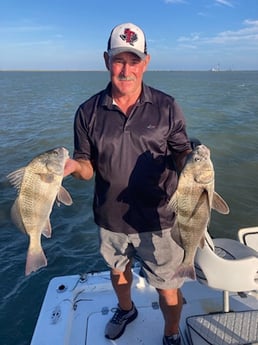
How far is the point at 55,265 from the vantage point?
6.58 metres

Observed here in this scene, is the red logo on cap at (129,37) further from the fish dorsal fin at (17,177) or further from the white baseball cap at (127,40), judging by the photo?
the fish dorsal fin at (17,177)

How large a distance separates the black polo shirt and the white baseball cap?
1.01ft

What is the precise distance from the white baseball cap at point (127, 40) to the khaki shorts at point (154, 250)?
148 centimetres

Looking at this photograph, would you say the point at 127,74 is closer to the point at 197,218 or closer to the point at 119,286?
the point at 197,218

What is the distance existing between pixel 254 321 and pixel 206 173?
62.4 inches

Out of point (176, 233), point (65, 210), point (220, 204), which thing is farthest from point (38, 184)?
point (65, 210)

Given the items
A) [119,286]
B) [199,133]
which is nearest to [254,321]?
[119,286]

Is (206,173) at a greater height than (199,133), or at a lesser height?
greater

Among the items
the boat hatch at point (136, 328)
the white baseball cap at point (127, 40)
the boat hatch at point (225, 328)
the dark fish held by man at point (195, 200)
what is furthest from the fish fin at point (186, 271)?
the white baseball cap at point (127, 40)

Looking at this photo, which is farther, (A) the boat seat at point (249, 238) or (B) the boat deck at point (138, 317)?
(A) the boat seat at point (249, 238)

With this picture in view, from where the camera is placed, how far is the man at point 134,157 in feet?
9.32

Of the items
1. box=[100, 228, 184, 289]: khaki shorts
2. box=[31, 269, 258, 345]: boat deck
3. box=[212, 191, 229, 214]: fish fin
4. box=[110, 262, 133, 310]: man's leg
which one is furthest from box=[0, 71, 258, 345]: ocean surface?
box=[212, 191, 229, 214]: fish fin

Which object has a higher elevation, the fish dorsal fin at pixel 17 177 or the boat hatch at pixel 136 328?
the fish dorsal fin at pixel 17 177

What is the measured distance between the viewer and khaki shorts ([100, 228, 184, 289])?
3.01 metres
